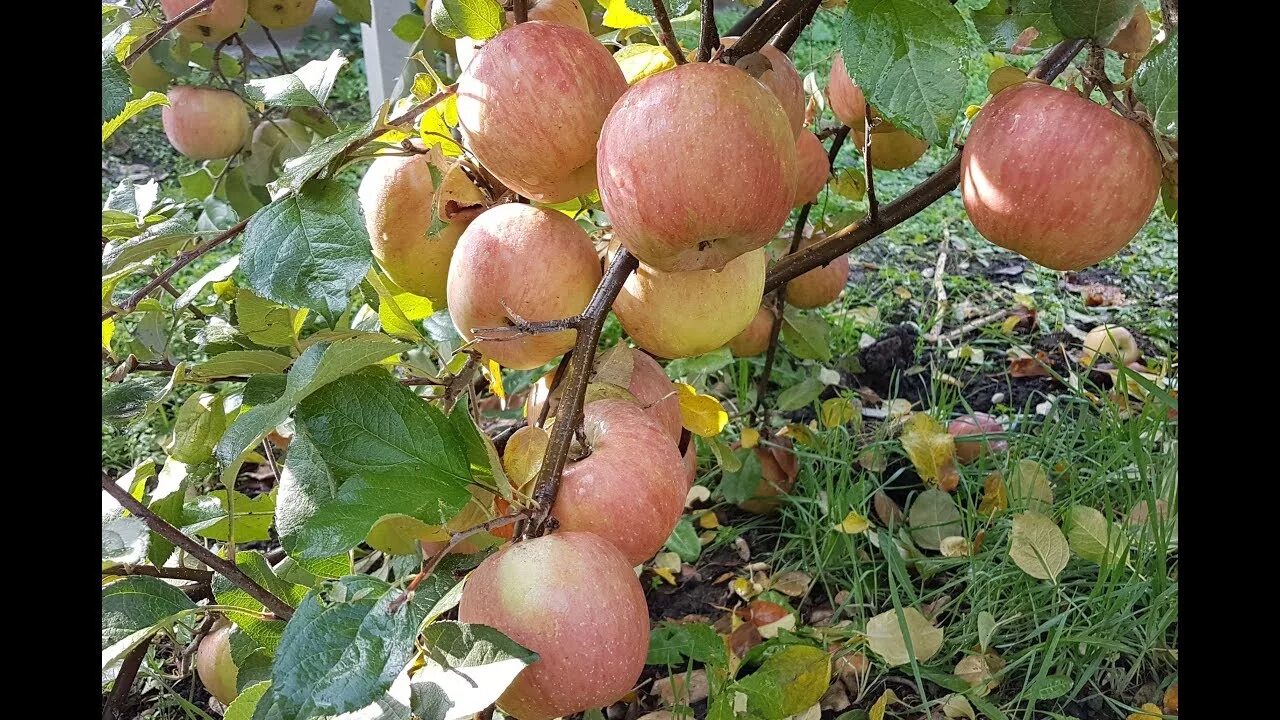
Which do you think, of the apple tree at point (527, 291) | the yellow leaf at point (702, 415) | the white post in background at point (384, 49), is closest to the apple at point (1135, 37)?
the apple tree at point (527, 291)

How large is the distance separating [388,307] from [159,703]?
2.73 feet

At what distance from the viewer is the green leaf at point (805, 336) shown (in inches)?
57.0

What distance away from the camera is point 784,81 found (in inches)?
31.8

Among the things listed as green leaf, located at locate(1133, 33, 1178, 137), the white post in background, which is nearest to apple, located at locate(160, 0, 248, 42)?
the white post in background

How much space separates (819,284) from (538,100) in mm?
881

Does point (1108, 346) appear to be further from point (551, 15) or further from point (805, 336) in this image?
point (551, 15)

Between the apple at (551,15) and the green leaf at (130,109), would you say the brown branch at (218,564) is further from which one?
the apple at (551,15)

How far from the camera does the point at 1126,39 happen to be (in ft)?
2.56

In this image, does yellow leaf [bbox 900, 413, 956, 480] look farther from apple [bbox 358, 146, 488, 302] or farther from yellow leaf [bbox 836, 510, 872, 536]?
apple [bbox 358, 146, 488, 302]

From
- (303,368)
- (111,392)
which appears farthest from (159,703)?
(303,368)

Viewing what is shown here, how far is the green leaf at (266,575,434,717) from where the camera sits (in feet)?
1.64

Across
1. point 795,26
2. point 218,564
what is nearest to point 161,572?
point 218,564

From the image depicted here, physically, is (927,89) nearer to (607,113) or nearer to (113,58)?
(607,113)
